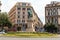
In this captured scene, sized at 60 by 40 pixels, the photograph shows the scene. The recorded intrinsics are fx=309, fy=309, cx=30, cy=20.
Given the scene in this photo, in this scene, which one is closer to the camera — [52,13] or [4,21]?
[4,21]

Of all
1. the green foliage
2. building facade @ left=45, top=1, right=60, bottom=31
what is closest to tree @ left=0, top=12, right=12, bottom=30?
the green foliage

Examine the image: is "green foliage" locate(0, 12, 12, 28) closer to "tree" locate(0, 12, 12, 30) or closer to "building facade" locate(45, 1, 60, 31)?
"tree" locate(0, 12, 12, 30)

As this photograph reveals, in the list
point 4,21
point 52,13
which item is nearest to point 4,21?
point 4,21

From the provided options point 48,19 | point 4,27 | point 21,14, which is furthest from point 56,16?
point 4,27

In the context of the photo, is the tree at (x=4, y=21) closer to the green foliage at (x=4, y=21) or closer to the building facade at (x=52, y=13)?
the green foliage at (x=4, y=21)

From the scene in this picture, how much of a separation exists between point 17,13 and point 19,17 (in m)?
2.62

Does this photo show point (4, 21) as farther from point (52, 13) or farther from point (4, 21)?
point (52, 13)

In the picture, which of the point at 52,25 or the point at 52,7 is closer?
the point at 52,25

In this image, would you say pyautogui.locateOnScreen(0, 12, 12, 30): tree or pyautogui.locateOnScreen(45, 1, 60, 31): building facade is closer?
pyautogui.locateOnScreen(0, 12, 12, 30): tree

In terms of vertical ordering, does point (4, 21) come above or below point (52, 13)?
below

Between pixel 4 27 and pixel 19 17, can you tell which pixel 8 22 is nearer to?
pixel 4 27

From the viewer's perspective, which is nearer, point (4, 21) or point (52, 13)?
point (4, 21)

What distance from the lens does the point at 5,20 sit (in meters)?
127

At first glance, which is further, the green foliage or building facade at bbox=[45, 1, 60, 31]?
building facade at bbox=[45, 1, 60, 31]
